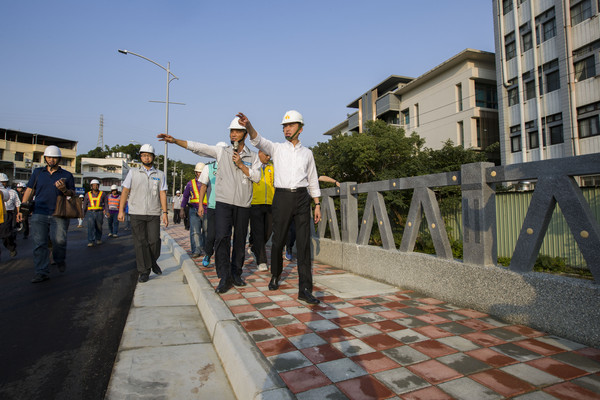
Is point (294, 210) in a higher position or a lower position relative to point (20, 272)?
higher

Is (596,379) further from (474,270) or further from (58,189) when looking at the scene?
(58,189)

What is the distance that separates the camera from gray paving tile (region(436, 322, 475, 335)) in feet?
9.58

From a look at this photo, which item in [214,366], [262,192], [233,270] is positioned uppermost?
[262,192]

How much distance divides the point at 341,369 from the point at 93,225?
9.45 meters

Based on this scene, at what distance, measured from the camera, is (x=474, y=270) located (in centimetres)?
351

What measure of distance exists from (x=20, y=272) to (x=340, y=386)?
649 cm

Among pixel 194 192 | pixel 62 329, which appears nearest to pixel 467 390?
pixel 62 329

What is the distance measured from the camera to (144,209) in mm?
5324

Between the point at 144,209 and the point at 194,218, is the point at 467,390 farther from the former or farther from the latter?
the point at 194,218

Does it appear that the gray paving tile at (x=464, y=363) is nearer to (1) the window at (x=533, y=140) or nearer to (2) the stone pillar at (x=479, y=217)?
(2) the stone pillar at (x=479, y=217)

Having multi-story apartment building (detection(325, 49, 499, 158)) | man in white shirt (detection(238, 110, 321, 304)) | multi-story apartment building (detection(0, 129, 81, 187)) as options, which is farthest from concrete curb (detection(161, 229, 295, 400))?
multi-story apartment building (detection(0, 129, 81, 187))

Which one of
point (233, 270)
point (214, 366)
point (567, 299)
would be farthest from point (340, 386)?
point (233, 270)

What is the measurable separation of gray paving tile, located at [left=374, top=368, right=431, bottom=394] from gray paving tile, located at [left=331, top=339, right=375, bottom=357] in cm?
31

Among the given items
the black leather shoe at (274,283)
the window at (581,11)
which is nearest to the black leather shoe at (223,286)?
the black leather shoe at (274,283)
